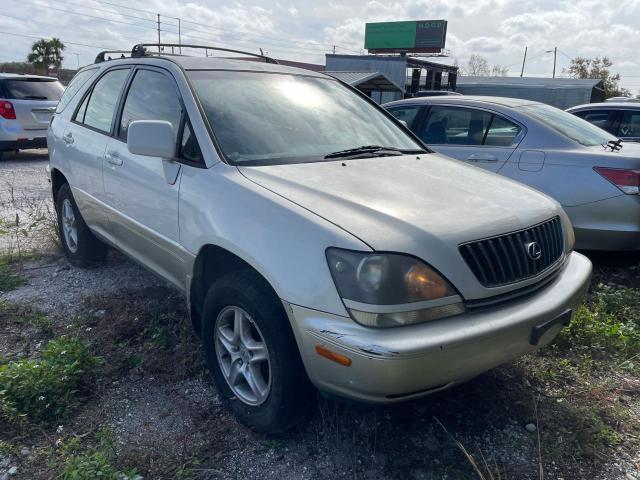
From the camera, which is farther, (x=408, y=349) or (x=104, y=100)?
(x=104, y=100)

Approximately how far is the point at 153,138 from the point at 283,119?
0.78 metres

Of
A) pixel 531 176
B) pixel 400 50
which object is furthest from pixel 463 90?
pixel 531 176

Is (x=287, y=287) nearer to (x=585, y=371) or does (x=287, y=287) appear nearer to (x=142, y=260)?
(x=142, y=260)

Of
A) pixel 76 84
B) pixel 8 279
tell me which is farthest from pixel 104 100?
pixel 8 279

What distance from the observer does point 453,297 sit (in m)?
2.20

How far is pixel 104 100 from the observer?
13.8ft

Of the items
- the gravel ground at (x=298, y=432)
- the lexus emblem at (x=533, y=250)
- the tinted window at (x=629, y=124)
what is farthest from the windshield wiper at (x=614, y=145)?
the tinted window at (x=629, y=124)

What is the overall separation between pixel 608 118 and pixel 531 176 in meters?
4.00

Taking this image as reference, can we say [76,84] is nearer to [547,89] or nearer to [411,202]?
[411,202]

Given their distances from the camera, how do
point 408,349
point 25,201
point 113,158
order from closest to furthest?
point 408,349 < point 113,158 < point 25,201

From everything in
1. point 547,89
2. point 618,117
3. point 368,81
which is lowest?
point 618,117

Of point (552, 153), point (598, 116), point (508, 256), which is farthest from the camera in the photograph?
point (598, 116)

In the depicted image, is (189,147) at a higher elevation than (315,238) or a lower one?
higher

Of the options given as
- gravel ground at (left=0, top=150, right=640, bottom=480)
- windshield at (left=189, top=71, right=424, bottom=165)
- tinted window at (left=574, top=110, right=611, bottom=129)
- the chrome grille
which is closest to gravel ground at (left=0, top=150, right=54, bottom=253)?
gravel ground at (left=0, top=150, right=640, bottom=480)
